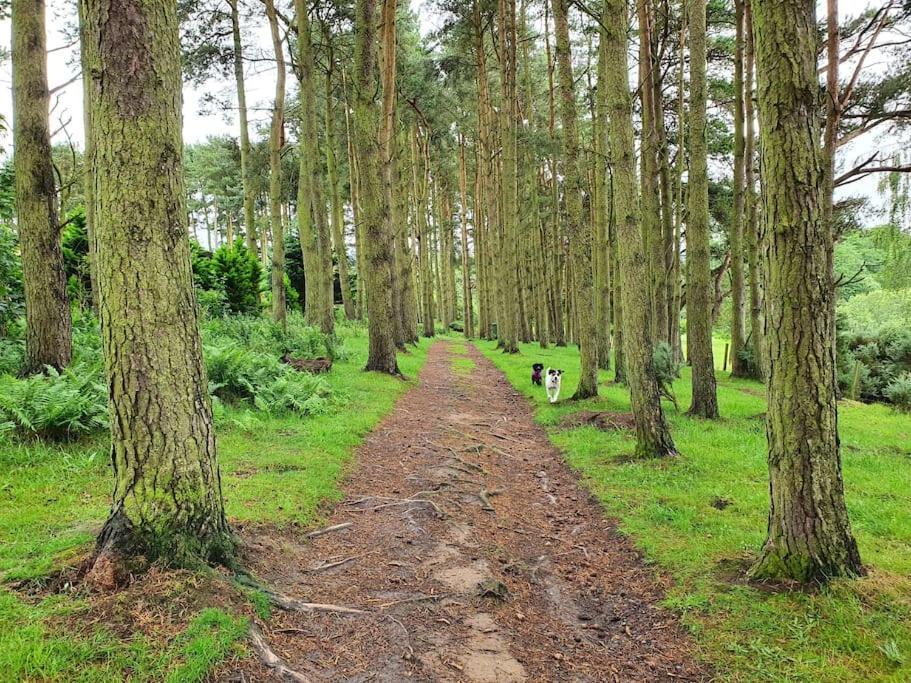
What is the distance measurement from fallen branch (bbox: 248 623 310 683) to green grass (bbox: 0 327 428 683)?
95 mm

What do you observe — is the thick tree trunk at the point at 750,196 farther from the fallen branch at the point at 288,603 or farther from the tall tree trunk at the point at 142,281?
the tall tree trunk at the point at 142,281

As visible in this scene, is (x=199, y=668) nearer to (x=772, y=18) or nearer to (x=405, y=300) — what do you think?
(x=772, y=18)

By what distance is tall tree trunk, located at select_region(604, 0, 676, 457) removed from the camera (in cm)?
701

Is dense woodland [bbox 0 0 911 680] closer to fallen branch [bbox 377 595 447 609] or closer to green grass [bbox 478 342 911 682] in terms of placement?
green grass [bbox 478 342 911 682]

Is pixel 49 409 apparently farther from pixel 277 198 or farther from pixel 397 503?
pixel 277 198

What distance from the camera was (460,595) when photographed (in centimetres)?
389

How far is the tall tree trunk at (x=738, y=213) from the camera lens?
13234 mm

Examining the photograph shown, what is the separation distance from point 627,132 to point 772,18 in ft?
12.4

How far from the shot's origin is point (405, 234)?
82.7ft

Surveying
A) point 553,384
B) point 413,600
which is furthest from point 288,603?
point 553,384

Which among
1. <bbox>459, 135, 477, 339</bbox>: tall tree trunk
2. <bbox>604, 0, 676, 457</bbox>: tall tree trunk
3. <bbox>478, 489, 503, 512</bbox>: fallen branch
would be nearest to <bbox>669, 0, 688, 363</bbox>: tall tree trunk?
<bbox>604, 0, 676, 457</bbox>: tall tree trunk

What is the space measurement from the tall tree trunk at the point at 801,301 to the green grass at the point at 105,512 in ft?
11.9

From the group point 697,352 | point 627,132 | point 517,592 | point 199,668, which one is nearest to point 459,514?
point 517,592

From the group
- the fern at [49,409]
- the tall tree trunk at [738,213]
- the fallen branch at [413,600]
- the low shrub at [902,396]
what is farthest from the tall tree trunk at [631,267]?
the low shrub at [902,396]
